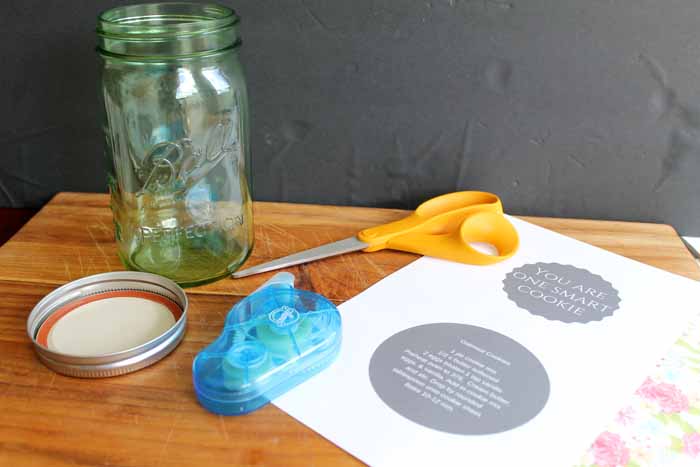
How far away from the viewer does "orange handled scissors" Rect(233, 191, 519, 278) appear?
60 centimetres

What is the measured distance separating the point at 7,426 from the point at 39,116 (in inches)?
15.9

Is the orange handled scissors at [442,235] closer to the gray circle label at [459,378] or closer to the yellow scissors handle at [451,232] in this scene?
the yellow scissors handle at [451,232]

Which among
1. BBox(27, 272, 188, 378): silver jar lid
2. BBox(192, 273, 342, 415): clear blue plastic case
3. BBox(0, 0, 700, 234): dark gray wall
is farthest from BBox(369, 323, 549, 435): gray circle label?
BBox(0, 0, 700, 234): dark gray wall

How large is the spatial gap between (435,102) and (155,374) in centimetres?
39

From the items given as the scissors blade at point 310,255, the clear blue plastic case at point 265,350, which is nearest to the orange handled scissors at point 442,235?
the scissors blade at point 310,255

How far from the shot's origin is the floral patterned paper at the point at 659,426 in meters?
0.40

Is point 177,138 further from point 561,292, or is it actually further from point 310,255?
point 561,292

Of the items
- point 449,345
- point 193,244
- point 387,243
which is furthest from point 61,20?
point 449,345

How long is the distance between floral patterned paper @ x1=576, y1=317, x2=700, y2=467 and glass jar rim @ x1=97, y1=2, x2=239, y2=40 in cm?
41

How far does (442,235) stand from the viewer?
0.64m

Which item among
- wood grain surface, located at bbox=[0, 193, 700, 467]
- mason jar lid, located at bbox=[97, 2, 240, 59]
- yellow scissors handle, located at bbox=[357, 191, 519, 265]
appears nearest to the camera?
wood grain surface, located at bbox=[0, 193, 700, 467]

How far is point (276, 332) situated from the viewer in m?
0.45

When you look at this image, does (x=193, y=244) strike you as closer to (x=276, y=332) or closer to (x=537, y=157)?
(x=276, y=332)

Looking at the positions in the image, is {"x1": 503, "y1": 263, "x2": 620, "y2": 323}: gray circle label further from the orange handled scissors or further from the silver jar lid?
the silver jar lid
